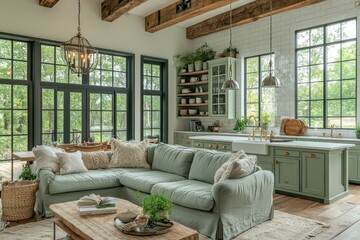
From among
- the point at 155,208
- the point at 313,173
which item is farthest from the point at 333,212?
the point at 155,208

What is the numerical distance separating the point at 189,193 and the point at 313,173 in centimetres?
229

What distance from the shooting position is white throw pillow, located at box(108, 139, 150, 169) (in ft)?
16.5

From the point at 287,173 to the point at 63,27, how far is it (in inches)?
218

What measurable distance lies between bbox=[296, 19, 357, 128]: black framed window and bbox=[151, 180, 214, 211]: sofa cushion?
4.02 meters

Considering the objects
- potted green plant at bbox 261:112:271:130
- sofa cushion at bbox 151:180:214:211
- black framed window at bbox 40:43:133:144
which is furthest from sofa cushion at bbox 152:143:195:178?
potted green plant at bbox 261:112:271:130

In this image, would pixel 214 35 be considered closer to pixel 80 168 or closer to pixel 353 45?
pixel 353 45

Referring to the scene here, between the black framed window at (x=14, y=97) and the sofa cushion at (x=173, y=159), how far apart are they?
306cm

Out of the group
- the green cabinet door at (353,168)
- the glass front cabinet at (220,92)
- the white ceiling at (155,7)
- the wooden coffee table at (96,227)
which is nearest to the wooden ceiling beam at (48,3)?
the white ceiling at (155,7)

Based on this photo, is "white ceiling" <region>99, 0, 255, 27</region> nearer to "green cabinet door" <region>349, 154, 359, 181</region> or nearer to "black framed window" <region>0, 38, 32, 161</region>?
"black framed window" <region>0, 38, 32, 161</region>

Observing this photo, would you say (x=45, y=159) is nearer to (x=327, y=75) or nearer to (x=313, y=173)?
(x=313, y=173)

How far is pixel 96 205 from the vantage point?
2896mm

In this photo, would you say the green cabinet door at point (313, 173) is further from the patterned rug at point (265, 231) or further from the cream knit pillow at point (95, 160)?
the cream knit pillow at point (95, 160)

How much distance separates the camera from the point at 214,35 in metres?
8.60

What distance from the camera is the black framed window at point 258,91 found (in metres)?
7.42
